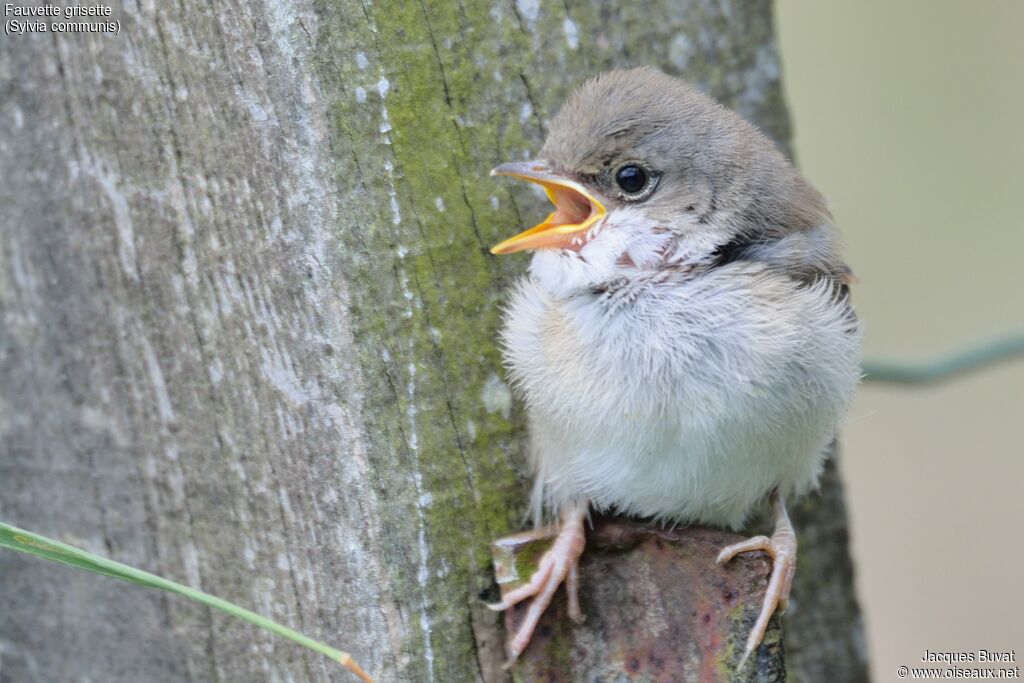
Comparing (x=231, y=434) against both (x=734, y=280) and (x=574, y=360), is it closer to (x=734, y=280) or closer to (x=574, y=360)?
(x=574, y=360)

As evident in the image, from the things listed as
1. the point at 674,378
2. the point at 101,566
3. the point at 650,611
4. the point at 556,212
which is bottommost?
the point at 650,611

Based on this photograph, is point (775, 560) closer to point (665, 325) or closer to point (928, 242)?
point (665, 325)

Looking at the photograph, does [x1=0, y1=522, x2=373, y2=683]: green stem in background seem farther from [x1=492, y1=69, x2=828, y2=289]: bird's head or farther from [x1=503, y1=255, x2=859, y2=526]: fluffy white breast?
[x1=492, y1=69, x2=828, y2=289]: bird's head

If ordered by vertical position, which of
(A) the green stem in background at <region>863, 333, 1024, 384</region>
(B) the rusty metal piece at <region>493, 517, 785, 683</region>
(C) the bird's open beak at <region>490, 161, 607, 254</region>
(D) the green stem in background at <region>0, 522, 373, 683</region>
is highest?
(C) the bird's open beak at <region>490, 161, 607, 254</region>

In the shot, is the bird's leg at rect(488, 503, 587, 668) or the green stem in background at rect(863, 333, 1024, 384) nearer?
the bird's leg at rect(488, 503, 587, 668)

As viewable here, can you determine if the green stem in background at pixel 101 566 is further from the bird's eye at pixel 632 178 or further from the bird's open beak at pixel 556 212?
the bird's eye at pixel 632 178

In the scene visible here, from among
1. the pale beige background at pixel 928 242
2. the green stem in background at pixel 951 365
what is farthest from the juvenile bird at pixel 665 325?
the pale beige background at pixel 928 242

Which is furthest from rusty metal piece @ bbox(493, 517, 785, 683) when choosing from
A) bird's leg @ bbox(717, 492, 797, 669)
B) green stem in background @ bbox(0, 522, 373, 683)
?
green stem in background @ bbox(0, 522, 373, 683)

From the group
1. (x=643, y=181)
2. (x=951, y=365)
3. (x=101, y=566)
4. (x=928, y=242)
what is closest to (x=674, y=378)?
(x=643, y=181)
